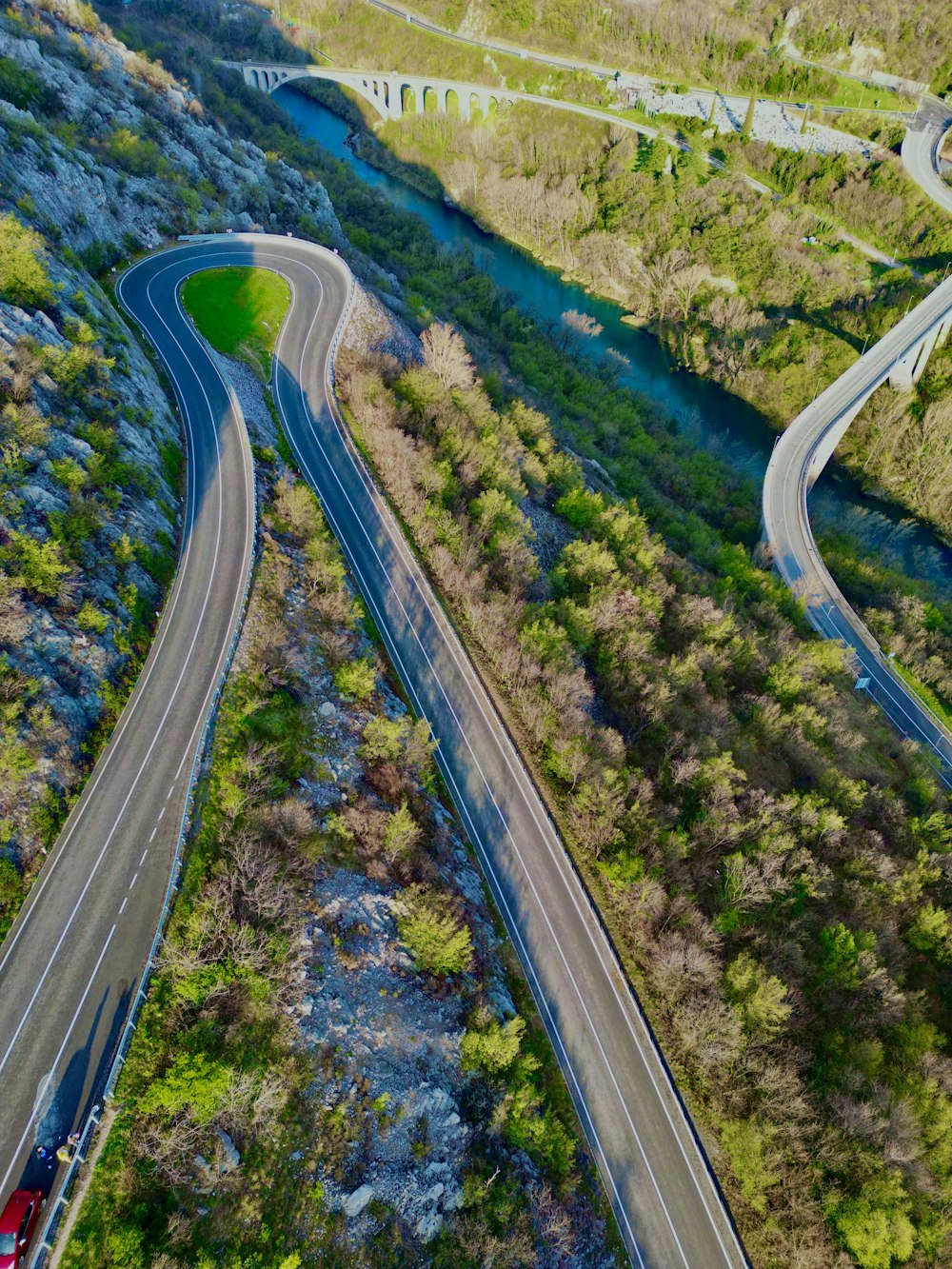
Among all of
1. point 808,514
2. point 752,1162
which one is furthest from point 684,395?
point 752,1162

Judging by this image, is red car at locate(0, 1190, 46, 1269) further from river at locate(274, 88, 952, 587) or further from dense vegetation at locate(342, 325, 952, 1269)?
river at locate(274, 88, 952, 587)

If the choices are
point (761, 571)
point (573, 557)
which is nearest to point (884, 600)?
point (761, 571)

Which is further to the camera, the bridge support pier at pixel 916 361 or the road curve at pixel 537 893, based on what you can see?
the bridge support pier at pixel 916 361

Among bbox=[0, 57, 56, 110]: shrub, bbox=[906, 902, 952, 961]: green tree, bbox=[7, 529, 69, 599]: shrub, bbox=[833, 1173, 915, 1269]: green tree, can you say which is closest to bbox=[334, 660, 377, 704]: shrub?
bbox=[7, 529, 69, 599]: shrub

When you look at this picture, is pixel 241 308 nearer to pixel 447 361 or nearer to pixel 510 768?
pixel 447 361

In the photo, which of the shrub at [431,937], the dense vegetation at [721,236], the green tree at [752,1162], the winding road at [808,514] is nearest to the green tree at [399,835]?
the shrub at [431,937]

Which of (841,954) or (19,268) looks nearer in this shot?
(841,954)

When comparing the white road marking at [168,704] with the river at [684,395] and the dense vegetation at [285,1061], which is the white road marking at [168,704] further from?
the river at [684,395]

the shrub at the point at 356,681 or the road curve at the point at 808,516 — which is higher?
the road curve at the point at 808,516
